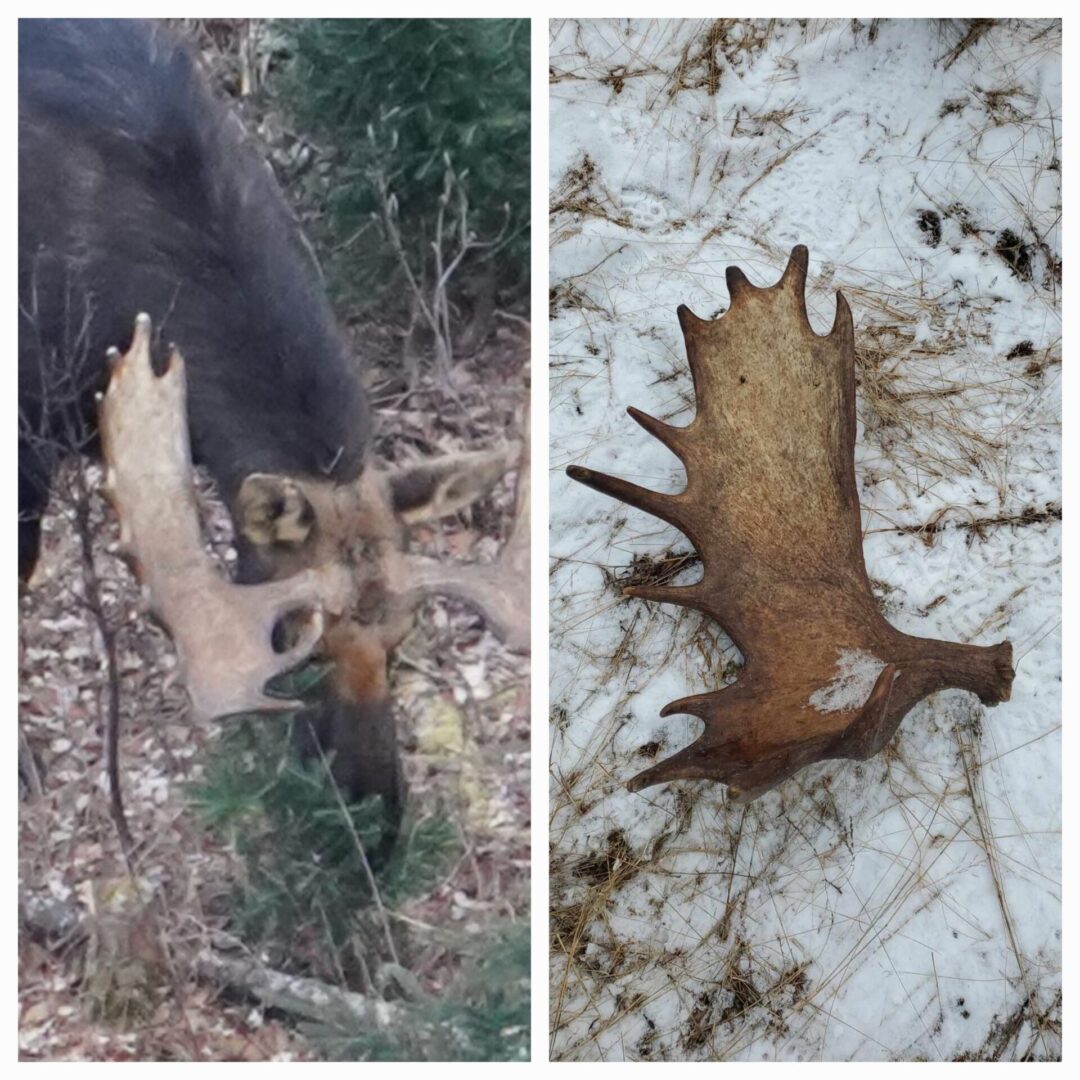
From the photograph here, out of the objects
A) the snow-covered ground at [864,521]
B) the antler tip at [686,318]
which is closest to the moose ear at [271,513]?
the snow-covered ground at [864,521]

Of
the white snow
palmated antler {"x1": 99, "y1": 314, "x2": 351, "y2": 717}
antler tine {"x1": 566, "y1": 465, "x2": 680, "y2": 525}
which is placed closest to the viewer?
antler tine {"x1": 566, "y1": 465, "x2": 680, "y2": 525}

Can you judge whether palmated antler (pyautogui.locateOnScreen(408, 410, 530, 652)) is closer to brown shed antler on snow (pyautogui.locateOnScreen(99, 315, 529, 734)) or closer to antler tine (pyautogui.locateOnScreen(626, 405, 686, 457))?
brown shed antler on snow (pyautogui.locateOnScreen(99, 315, 529, 734))

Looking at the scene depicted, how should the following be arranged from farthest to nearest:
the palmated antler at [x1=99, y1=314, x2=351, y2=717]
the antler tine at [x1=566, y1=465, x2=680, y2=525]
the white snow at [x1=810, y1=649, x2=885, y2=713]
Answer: the palmated antler at [x1=99, y1=314, x2=351, y2=717]
the white snow at [x1=810, y1=649, x2=885, y2=713]
the antler tine at [x1=566, y1=465, x2=680, y2=525]

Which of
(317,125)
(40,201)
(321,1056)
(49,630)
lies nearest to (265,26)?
(317,125)

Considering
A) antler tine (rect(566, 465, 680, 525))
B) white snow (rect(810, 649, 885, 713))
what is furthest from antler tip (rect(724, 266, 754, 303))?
white snow (rect(810, 649, 885, 713))

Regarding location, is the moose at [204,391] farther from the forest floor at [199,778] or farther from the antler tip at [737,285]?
the antler tip at [737,285]

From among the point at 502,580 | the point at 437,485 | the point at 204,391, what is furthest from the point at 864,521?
the point at 204,391

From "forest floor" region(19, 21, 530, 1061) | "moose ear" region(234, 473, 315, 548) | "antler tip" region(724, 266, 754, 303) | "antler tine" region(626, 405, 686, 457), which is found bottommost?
"forest floor" region(19, 21, 530, 1061)
